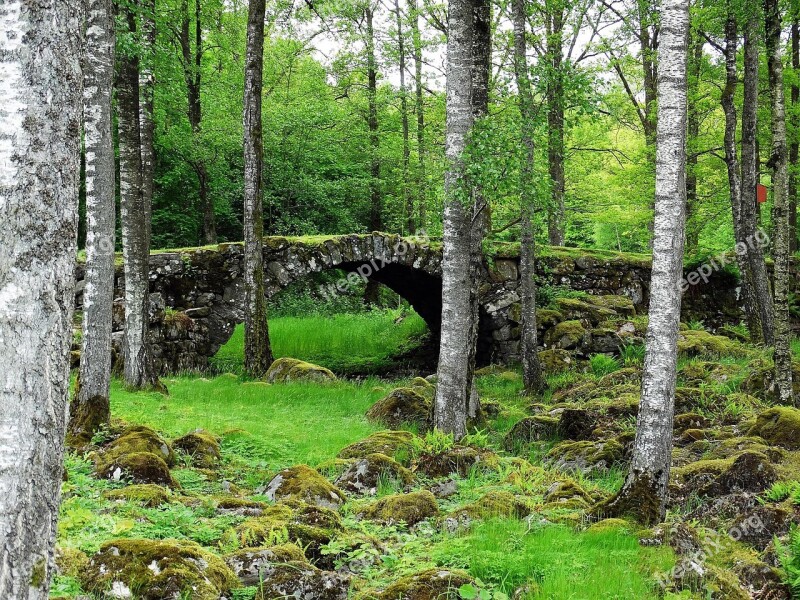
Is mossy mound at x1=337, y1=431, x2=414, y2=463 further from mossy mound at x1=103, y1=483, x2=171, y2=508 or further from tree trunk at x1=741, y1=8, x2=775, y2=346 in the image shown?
tree trunk at x1=741, y1=8, x2=775, y2=346

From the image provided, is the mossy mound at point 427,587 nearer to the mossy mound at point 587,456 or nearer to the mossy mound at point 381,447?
the mossy mound at point 381,447

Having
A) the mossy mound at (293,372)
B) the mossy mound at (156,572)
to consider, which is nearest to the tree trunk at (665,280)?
the mossy mound at (156,572)

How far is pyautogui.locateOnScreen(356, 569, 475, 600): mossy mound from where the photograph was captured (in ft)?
11.8

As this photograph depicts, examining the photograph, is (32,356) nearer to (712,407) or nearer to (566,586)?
(566,586)

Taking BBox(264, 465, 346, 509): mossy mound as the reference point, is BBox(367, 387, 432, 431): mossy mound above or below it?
below

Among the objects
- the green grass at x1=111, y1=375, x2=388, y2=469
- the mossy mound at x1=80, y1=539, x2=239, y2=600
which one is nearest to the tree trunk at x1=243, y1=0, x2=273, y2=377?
the green grass at x1=111, y1=375, x2=388, y2=469

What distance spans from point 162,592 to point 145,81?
9.31m

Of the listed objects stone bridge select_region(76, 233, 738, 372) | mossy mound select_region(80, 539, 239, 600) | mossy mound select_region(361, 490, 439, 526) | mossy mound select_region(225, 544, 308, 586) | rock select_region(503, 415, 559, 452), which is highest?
stone bridge select_region(76, 233, 738, 372)

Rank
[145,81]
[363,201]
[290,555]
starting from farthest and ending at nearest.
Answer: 1. [363,201]
2. [145,81]
3. [290,555]

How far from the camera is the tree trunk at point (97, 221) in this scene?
6491 millimetres

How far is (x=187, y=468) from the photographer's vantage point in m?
6.27

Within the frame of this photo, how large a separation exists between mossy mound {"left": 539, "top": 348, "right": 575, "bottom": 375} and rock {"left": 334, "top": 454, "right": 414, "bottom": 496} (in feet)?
25.9

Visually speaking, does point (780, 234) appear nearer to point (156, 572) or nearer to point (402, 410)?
point (402, 410)

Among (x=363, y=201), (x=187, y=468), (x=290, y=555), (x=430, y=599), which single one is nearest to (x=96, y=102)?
(x=187, y=468)
